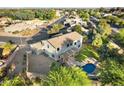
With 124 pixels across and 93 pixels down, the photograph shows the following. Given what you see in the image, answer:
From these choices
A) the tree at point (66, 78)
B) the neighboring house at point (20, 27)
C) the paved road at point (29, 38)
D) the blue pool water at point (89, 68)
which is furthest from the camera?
→ the neighboring house at point (20, 27)

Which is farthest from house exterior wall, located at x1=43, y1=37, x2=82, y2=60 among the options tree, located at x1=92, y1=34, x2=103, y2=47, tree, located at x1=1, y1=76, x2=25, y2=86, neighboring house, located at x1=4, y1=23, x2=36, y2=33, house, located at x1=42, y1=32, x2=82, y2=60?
tree, located at x1=1, y1=76, x2=25, y2=86

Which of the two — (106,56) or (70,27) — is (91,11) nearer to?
(70,27)

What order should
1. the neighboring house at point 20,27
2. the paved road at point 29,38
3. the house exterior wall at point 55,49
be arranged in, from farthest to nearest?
the neighboring house at point 20,27
the paved road at point 29,38
the house exterior wall at point 55,49

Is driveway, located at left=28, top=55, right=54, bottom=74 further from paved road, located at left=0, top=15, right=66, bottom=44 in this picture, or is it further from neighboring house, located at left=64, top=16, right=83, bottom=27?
neighboring house, located at left=64, top=16, right=83, bottom=27

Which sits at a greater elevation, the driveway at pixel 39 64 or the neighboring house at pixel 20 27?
the neighboring house at pixel 20 27

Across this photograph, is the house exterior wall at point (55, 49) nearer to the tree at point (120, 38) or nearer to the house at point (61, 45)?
the house at point (61, 45)

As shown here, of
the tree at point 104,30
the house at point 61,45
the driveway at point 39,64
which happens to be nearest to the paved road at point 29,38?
the house at point 61,45

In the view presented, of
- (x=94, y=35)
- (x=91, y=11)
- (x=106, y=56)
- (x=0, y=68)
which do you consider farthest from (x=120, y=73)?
(x=0, y=68)
